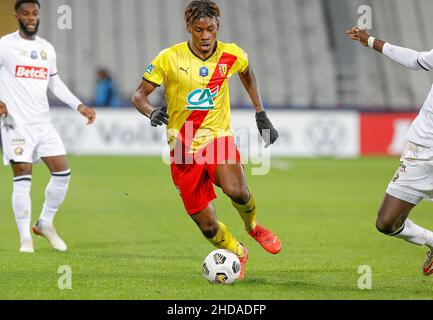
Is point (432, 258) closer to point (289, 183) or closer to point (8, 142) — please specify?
point (8, 142)

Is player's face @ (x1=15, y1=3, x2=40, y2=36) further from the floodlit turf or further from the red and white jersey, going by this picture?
the floodlit turf

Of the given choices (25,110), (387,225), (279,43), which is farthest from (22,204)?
(279,43)

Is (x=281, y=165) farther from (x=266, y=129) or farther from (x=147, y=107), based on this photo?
(x=147, y=107)

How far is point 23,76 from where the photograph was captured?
9.49m

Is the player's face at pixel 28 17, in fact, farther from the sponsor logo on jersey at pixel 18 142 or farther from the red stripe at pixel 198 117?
the red stripe at pixel 198 117

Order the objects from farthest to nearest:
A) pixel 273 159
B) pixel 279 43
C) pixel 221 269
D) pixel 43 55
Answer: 1. pixel 279 43
2. pixel 273 159
3. pixel 43 55
4. pixel 221 269

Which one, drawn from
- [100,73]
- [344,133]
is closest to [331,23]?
[344,133]

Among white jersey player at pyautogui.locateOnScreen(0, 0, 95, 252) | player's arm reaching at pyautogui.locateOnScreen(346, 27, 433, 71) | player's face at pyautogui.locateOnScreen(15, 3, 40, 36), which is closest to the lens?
player's arm reaching at pyautogui.locateOnScreen(346, 27, 433, 71)

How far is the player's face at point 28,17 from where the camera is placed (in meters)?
9.27

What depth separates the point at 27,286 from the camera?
7324 millimetres

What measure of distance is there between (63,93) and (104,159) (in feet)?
44.8

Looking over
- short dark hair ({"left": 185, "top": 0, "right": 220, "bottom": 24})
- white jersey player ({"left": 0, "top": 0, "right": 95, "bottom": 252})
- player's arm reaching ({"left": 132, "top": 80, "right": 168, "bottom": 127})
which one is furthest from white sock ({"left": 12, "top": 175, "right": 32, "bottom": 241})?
short dark hair ({"left": 185, "top": 0, "right": 220, "bottom": 24})

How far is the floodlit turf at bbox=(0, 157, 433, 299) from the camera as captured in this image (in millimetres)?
7270

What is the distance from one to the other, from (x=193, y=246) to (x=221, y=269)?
2.76 meters
